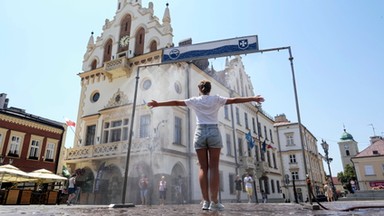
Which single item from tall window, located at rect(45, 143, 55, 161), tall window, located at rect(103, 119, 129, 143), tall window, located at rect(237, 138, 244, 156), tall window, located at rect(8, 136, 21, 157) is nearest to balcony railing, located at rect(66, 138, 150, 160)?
tall window, located at rect(103, 119, 129, 143)

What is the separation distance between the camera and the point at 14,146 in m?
22.8

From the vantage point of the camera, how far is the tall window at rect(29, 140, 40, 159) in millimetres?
24172

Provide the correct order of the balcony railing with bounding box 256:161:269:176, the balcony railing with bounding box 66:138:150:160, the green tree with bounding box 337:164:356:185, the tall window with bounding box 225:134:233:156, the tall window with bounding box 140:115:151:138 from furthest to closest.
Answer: the green tree with bounding box 337:164:356:185 < the balcony railing with bounding box 256:161:269:176 < the tall window with bounding box 225:134:233:156 < the tall window with bounding box 140:115:151:138 < the balcony railing with bounding box 66:138:150:160

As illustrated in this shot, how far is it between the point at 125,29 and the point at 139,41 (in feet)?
10.7

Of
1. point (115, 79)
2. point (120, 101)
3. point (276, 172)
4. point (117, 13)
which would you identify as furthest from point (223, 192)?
point (117, 13)

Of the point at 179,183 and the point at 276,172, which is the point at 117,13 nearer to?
the point at 179,183

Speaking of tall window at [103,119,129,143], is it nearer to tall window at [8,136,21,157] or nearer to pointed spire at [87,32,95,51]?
tall window at [8,136,21,157]

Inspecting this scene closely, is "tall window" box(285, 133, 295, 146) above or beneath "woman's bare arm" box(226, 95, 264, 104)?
above

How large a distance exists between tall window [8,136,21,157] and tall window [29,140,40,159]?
1.26m

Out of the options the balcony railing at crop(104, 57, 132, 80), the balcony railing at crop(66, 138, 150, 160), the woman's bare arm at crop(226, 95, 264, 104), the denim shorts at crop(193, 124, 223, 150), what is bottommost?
the denim shorts at crop(193, 124, 223, 150)

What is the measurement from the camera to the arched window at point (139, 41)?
23.4 m

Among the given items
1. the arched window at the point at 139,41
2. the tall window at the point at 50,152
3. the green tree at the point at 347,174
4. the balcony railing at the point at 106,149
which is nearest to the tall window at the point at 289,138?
the green tree at the point at 347,174

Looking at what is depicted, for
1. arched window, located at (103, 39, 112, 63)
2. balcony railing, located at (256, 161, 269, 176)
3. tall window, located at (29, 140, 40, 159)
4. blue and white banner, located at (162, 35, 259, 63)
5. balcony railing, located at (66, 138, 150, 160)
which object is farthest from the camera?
balcony railing, located at (256, 161, 269, 176)

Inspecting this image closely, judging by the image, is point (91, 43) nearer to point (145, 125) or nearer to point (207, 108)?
point (145, 125)
